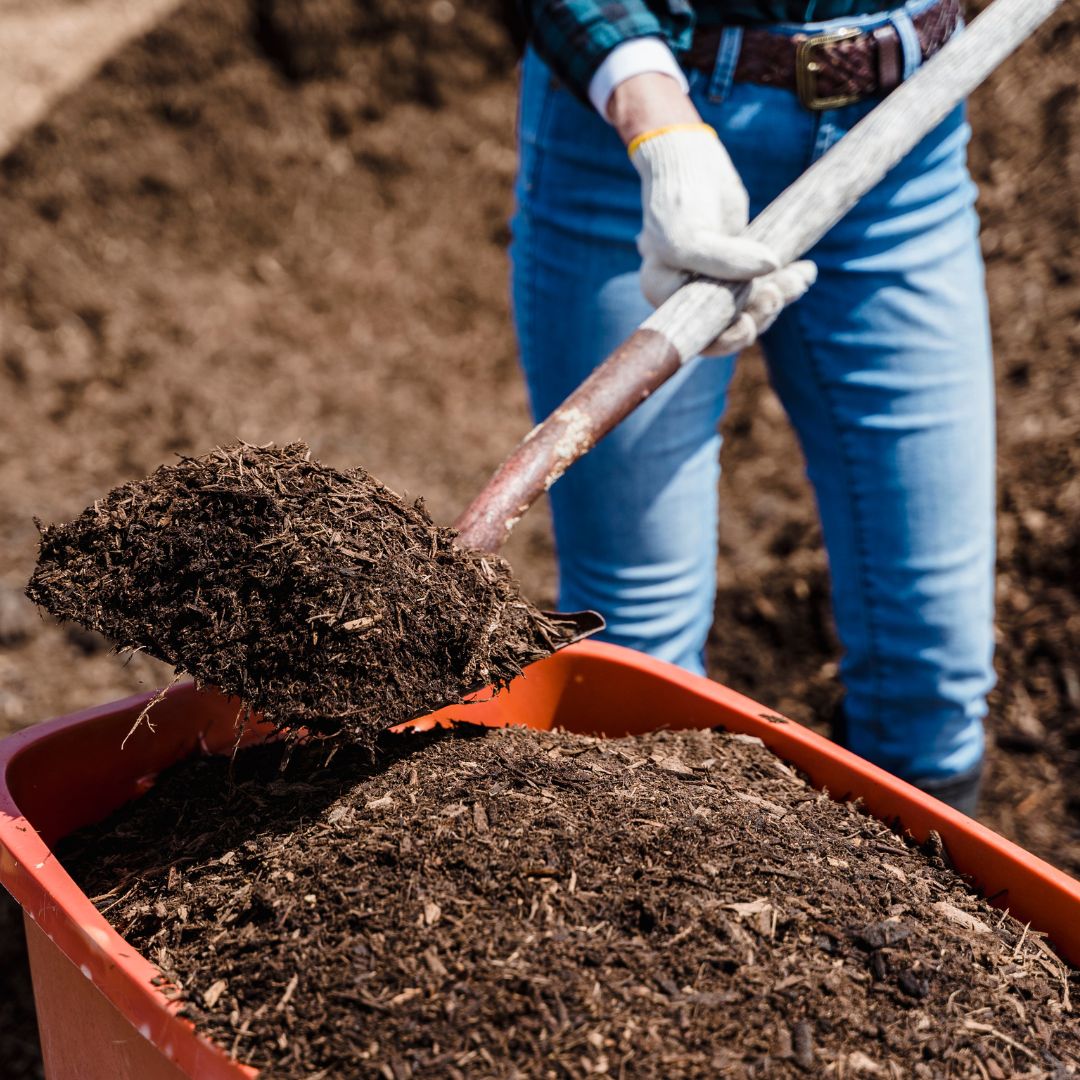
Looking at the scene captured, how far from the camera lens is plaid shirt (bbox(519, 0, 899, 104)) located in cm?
158

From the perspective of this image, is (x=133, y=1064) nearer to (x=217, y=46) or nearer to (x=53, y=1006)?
(x=53, y=1006)

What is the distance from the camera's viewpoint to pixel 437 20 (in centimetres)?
503

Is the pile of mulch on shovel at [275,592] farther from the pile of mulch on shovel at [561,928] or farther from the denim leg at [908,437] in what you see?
the denim leg at [908,437]

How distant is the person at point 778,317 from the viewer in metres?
1.60

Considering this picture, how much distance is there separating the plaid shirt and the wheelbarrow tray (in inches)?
32.9

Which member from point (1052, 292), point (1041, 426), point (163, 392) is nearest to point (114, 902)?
point (1041, 426)

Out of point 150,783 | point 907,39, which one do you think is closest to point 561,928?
point 150,783

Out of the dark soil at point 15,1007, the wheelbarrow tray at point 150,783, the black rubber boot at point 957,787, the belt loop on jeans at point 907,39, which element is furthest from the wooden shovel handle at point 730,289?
the dark soil at point 15,1007

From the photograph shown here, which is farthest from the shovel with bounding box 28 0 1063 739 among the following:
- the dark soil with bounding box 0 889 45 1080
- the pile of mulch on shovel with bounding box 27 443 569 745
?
the dark soil with bounding box 0 889 45 1080

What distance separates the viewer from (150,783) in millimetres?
1433

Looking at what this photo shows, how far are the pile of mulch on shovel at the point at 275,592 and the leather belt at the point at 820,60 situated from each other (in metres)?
0.88

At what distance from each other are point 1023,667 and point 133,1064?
2.42 metres

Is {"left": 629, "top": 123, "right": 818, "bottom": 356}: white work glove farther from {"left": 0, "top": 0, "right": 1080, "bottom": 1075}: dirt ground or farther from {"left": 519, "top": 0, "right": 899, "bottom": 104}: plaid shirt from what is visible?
{"left": 0, "top": 0, "right": 1080, "bottom": 1075}: dirt ground

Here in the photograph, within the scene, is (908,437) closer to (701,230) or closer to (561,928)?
(701,230)
